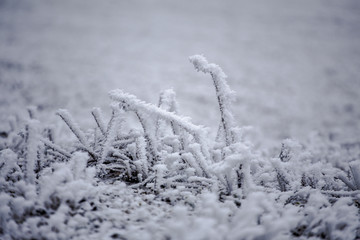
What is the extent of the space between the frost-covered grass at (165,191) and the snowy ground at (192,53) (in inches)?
142

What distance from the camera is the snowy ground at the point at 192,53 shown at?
6.36 meters

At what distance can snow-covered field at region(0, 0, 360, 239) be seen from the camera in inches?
40.3

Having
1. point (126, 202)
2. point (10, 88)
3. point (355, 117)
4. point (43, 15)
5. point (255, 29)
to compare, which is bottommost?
point (126, 202)

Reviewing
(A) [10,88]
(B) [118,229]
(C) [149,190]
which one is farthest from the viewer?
(A) [10,88]

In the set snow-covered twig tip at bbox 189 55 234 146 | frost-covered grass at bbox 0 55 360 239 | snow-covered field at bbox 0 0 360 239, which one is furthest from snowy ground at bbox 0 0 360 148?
snow-covered twig tip at bbox 189 55 234 146

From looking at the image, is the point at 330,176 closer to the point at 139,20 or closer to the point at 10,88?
the point at 10,88

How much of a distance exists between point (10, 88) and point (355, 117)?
7963mm

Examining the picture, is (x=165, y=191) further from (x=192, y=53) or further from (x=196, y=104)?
(x=192, y=53)

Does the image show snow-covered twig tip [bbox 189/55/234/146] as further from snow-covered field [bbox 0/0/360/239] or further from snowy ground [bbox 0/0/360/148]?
snowy ground [bbox 0/0/360/148]

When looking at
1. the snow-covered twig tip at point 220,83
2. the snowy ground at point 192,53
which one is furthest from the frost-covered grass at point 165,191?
the snowy ground at point 192,53

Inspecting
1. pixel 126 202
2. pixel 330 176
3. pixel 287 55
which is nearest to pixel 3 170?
pixel 126 202

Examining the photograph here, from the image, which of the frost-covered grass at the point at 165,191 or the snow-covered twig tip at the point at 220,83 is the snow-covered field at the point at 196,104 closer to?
the frost-covered grass at the point at 165,191

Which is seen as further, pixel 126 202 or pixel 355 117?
pixel 355 117

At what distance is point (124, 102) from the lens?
1.42 meters
